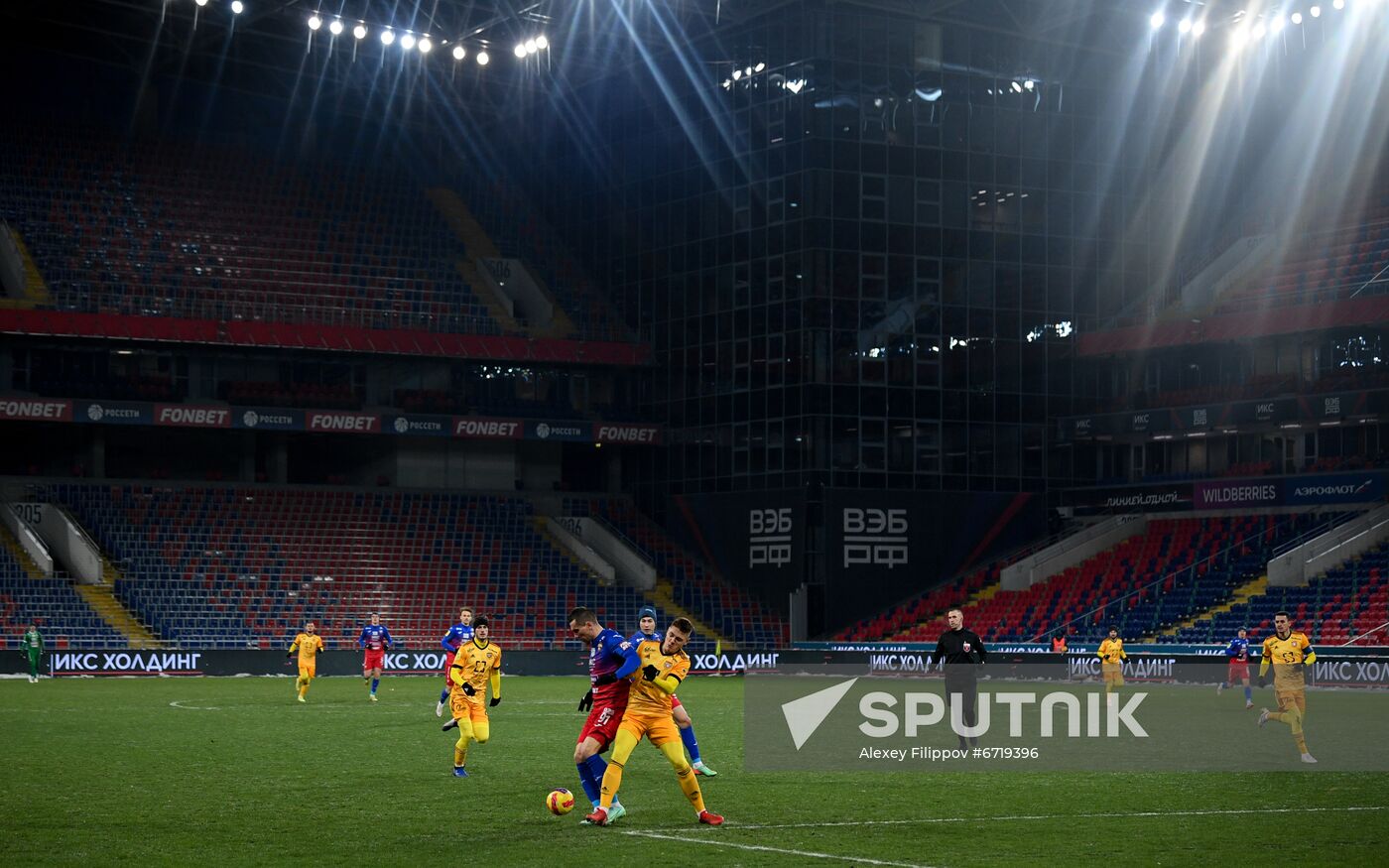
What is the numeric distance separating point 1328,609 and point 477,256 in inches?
1436

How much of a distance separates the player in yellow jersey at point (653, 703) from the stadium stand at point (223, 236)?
47641mm

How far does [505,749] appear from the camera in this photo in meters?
27.4

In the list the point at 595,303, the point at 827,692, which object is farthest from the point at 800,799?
the point at 595,303

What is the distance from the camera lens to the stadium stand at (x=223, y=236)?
205ft

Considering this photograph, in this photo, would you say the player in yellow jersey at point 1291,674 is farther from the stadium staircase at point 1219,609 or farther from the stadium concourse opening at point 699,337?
the stadium staircase at point 1219,609

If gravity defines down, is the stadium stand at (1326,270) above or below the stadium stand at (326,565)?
above

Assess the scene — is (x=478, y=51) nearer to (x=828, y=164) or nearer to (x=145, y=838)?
(x=828, y=164)

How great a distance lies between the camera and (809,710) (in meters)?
38.8

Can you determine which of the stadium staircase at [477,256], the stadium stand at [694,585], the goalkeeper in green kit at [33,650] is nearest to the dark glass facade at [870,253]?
the stadium stand at [694,585]

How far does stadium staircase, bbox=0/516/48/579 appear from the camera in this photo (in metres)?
56.2

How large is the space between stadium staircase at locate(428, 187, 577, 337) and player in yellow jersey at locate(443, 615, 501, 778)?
146 feet

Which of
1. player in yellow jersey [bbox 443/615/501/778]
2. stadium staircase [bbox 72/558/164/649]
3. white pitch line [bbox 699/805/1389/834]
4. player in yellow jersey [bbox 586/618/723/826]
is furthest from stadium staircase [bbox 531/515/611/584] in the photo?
player in yellow jersey [bbox 586/618/723/826]

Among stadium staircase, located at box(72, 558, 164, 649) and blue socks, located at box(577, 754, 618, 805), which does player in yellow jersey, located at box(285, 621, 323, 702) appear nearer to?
stadium staircase, located at box(72, 558, 164, 649)

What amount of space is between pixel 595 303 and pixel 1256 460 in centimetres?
2687
